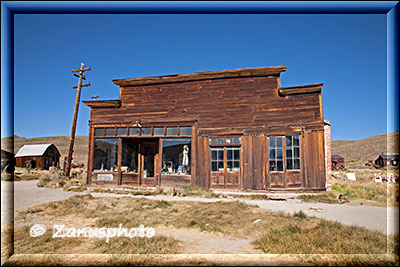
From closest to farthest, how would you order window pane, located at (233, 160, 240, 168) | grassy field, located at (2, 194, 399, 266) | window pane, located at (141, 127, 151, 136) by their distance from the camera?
1. grassy field, located at (2, 194, 399, 266)
2. window pane, located at (233, 160, 240, 168)
3. window pane, located at (141, 127, 151, 136)

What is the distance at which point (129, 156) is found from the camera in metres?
14.3

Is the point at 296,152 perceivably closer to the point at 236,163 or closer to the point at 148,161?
the point at 236,163

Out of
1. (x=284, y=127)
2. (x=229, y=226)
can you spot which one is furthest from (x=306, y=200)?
(x=229, y=226)

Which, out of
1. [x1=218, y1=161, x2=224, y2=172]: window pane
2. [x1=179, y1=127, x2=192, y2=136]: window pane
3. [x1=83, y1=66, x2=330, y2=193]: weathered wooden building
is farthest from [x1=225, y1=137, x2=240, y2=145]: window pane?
[x1=179, y1=127, x2=192, y2=136]: window pane

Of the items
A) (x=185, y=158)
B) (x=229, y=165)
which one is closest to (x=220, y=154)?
(x=229, y=165)

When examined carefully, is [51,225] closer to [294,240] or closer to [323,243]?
[294,240]

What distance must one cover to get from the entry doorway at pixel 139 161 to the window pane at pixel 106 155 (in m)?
0.49

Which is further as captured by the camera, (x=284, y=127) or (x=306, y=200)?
(x=284, y=127)

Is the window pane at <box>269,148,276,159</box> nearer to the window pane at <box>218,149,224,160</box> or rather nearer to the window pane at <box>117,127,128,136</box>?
the window pane at <box>218,149,224,160</box>

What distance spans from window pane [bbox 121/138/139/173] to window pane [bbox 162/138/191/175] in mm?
2071

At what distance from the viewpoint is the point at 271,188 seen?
11.6 meters

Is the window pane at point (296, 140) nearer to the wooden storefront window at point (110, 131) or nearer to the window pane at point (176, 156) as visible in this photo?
the window pane at point (176, 156)

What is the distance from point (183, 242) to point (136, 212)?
10.2ft

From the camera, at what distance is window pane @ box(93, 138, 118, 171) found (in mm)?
14148
